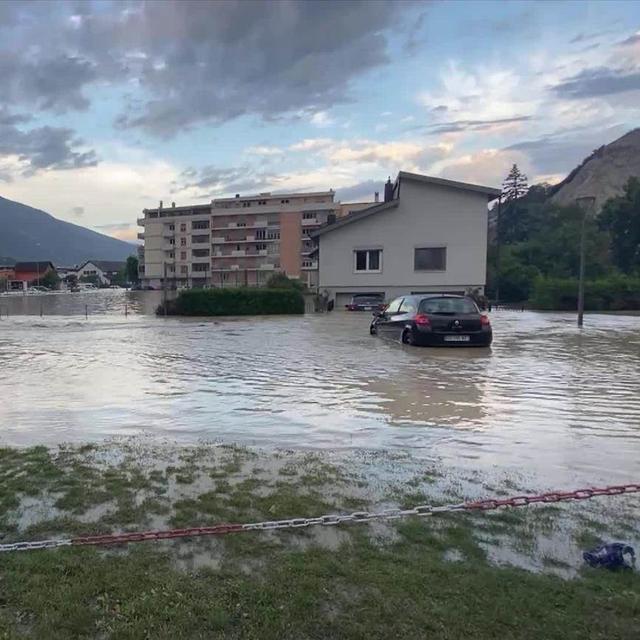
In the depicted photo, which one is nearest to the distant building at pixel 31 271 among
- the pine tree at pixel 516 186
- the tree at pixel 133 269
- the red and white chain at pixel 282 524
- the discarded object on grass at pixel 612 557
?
the tree at pixel 133 269

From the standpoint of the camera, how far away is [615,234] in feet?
187

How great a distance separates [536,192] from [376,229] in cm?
8105

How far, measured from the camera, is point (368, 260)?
119 feet

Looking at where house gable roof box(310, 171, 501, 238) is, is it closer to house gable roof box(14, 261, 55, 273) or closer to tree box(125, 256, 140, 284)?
tree box(125, 256, 140, 284)

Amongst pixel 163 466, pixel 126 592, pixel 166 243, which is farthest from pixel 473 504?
pixel 166 243

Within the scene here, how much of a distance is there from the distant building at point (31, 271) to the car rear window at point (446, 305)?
119 m

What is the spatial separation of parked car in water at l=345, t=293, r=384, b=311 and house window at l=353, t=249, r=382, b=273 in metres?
1.85

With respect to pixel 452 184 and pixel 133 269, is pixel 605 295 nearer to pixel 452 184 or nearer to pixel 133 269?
pixel 452 184

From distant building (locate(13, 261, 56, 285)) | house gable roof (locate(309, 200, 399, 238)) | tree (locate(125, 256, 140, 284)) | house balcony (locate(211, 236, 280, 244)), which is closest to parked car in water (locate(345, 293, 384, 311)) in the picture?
house gable roof (locate(309, 200, 399, 238))

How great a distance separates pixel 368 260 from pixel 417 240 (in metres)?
3.26

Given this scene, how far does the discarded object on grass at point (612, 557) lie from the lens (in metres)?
3.15

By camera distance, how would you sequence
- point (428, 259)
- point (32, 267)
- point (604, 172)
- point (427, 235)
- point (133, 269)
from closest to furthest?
1. point (427, 235)
2. point (428, 259)
3. point (604, 172)
4. point (133, 269)
5. point (32, 267)

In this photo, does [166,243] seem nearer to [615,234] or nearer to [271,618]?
[615,234]

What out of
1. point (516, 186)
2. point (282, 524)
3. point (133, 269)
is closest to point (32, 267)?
point (133, 269)
